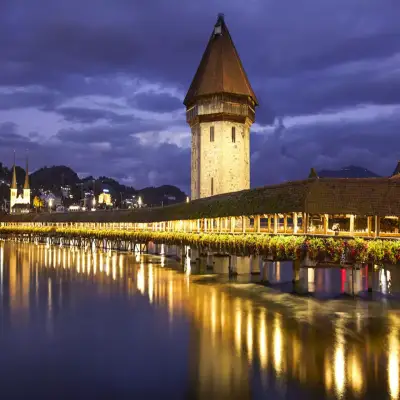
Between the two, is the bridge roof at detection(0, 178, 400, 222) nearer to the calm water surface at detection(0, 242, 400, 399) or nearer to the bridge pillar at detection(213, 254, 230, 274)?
the calm water surface at detection(0, 242, 400, 399)

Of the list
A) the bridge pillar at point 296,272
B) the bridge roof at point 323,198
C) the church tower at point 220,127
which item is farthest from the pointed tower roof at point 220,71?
the bridge pillar at point 296,272

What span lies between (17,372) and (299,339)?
33.9 feet

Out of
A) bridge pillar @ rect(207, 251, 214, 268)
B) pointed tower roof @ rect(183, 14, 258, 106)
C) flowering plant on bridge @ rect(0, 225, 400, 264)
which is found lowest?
bridge pillar @ rect(207, 251, 214, 268)

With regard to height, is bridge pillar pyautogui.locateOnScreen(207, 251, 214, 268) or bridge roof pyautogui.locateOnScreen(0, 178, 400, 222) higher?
bridge roof pyautogui.locateOnScreen(0, 178, 400, 222)

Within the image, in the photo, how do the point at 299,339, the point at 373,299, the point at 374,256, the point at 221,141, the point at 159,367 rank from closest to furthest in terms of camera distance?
1. the point at 159,367
2. the point at 299,339
3. the point at 374,256
4. the point at 373,299
5. the point at 221,141

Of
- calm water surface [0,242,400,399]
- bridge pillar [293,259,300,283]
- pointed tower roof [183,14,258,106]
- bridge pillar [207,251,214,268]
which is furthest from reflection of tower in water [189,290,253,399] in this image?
pointed tower roof [183,14,258,106]

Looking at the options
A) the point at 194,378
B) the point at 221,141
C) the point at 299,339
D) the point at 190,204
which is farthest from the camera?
the point at 221,141

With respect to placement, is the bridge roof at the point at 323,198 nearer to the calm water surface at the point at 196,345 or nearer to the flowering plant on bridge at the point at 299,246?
the flowering plant on bridge at the point at 299,246

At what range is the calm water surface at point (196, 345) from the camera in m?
16.3

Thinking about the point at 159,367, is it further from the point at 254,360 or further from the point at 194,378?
the point at 254,360

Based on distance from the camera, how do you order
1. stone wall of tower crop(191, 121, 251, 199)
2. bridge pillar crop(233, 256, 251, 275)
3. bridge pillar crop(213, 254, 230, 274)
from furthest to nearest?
stone wall of tower crop(191, 121, 251, 199) < bridge pillar crop(213, 254, 230, 274) < bridge pillar crop(233, 256, 251, 275)

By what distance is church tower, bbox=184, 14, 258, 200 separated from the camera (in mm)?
62406

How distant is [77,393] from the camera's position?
52.7ft

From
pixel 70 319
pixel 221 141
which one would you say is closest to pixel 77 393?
pixel 70 319
